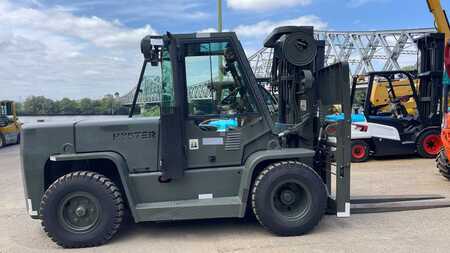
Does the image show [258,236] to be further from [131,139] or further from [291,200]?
[131,139]

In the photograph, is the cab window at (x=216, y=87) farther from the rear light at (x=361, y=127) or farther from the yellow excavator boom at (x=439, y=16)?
the yellow excavator boom at (x=439, y=16)

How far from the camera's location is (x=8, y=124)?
23.7 metres

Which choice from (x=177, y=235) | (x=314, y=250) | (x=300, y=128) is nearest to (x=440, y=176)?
(x=300, y=128)

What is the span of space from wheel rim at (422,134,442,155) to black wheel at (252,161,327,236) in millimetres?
7798

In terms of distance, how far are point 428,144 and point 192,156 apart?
8795mm

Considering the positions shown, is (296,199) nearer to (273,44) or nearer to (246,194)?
(246,194)

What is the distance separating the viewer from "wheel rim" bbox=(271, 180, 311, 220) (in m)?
5.67

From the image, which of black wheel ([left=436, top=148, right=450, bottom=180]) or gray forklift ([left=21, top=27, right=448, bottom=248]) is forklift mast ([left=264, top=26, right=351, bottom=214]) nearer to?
gray forklift ([left=21, top=27, right=448, bottom=248])

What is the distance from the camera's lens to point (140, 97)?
6125 millimetres

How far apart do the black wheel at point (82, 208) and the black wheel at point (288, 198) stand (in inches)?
69.6

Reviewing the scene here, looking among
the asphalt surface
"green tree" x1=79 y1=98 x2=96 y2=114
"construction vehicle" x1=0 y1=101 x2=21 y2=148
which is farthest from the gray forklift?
"construction vehicle" x1=0 y1=101 x2=21 y2=148

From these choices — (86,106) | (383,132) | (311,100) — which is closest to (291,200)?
(311,100)

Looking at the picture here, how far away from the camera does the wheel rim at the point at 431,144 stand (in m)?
12.2

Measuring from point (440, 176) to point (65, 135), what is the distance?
780cm
